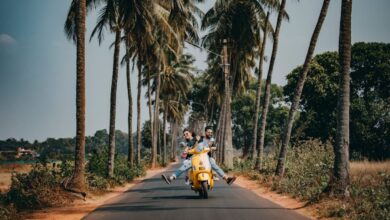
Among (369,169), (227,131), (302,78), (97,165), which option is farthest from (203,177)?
(227,131)

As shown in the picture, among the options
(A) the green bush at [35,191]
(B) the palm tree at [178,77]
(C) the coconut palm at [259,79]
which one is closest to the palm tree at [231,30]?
(C) the coconut palm at [259,79]

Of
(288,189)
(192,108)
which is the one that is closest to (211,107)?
(192,108)

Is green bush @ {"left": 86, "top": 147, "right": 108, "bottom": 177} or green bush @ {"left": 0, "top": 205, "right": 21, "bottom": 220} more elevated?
green bush @ {"left": 86, "top": 147, "right": 108, "bottom": 177}

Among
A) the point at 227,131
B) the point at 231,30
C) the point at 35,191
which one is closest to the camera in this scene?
the point at 35,191

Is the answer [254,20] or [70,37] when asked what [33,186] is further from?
[254,20]

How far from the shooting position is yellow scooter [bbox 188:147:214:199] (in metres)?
13.7

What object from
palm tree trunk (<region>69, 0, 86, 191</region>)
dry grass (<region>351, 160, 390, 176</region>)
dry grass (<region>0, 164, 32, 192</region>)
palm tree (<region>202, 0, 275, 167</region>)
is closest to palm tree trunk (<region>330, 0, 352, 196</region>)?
dry grass (<region>351, 160, 390, 176</region>)

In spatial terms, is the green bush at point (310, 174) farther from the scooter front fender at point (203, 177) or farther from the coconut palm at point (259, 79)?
the coconut palm at point (259, 79)

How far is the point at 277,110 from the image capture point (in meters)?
77.8

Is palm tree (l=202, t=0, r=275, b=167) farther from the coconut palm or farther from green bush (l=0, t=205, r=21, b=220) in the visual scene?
green bush (l=0, t=205, r=21, b=220)

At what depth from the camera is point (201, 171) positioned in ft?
44.8

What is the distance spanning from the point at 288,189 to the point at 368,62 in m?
32.7

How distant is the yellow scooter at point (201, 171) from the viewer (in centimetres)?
1367

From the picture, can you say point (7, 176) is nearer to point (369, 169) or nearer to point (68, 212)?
point (369, 169)
